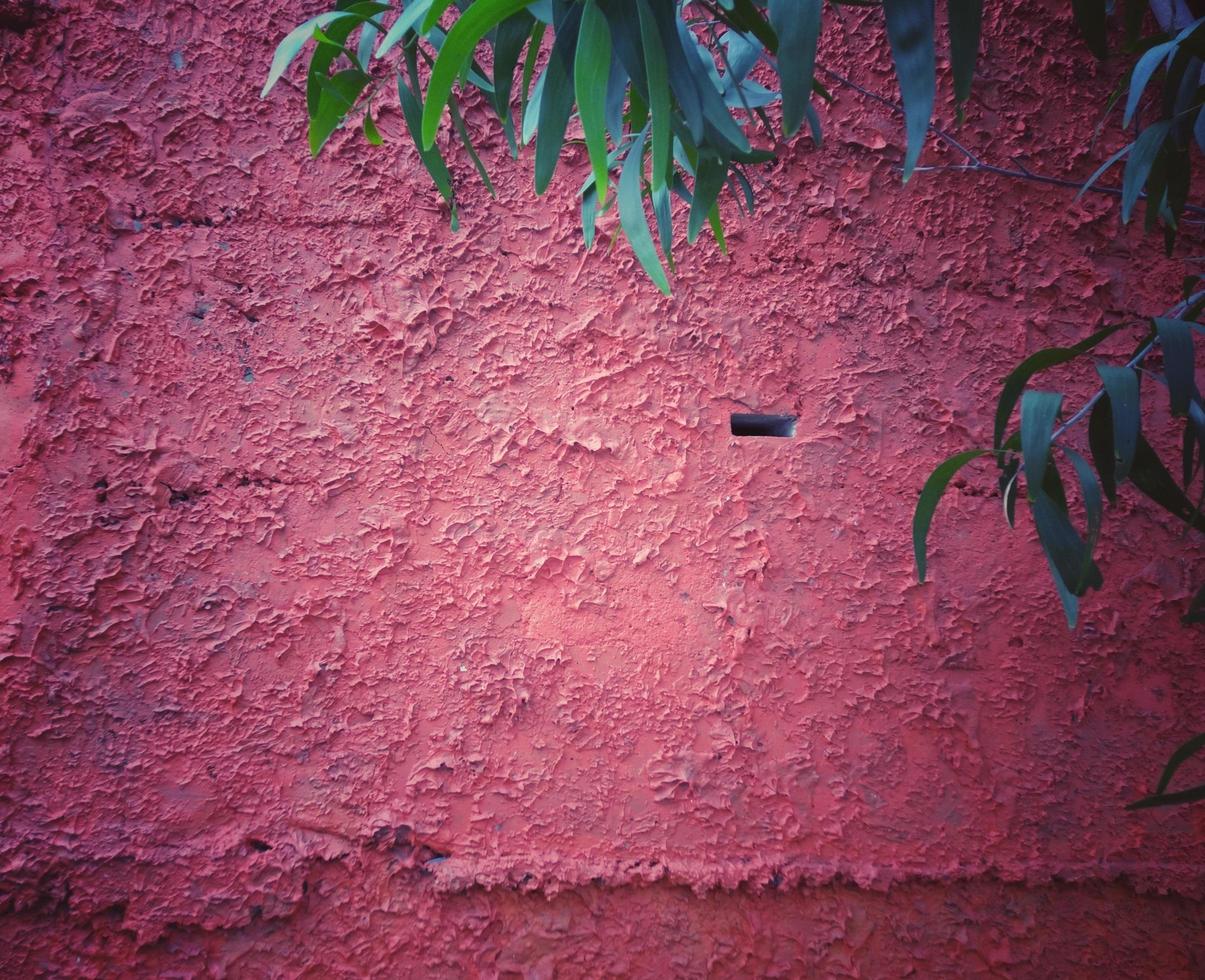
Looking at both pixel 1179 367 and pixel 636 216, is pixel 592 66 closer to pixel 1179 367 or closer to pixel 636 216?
pixel 636 216

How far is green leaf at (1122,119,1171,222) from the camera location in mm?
677

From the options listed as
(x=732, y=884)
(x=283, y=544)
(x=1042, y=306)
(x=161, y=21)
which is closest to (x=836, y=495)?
(x=1042, y=306)

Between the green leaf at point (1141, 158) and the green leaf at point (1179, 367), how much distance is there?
0.15m

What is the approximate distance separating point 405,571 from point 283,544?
156mm

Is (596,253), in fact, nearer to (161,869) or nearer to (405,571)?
(405,571)

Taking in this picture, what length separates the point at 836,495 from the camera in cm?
102

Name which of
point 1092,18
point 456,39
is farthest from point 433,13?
point 1092,18

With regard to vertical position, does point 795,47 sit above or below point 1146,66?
below

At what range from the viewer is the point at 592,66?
51 cm

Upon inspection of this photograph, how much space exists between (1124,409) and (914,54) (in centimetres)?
32

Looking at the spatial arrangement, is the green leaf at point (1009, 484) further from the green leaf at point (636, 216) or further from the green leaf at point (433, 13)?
the green leaf at point (433, 13)

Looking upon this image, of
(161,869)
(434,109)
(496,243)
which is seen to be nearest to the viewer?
(434,109)

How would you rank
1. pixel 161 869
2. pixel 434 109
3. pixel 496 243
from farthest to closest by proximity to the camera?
1. pixel 496 243
2. pixel 161 869
3. pixel 434 109

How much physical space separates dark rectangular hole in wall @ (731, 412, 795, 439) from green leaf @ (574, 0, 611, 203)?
1.88 ft
